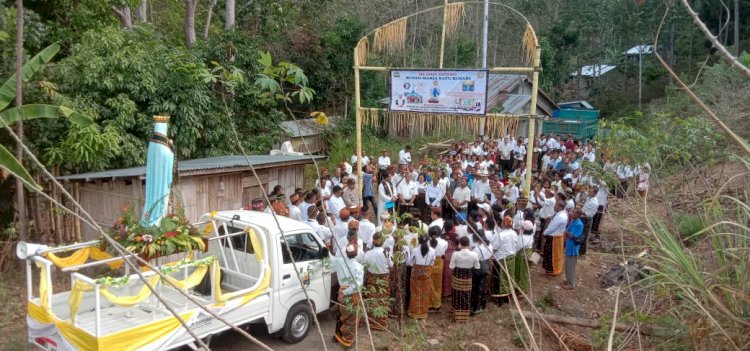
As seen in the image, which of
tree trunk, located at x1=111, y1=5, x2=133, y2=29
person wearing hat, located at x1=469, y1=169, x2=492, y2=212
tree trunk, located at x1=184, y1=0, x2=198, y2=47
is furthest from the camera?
tree trunk, located at x1=184, y1=0, x2=198, y2=47

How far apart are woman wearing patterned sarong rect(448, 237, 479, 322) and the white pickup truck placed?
1.78 metres

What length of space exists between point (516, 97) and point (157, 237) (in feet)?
63.6

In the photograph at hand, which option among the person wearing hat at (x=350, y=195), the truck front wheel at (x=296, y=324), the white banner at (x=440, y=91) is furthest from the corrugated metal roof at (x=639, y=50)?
the truck front wheel at (x=296, y=324)

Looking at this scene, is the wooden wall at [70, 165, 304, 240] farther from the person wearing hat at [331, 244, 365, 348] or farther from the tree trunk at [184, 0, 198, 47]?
the tree trunk at [184, 0, 198, 47]

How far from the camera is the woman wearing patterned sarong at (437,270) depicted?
25.5 feet

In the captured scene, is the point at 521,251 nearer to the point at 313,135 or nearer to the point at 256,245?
the point at 256,245

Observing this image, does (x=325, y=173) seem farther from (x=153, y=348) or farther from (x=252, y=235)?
(x=153, y=348)

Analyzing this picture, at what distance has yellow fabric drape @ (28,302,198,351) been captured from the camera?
509cm

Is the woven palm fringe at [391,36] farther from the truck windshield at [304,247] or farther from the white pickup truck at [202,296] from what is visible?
the truck windshield at [304,247]

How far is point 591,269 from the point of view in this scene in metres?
10.1

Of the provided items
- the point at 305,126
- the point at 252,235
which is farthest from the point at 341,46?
the point at 252,235

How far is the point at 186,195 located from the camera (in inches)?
369

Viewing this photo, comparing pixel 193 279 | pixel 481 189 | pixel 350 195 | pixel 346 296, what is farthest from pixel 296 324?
pixel 481 189

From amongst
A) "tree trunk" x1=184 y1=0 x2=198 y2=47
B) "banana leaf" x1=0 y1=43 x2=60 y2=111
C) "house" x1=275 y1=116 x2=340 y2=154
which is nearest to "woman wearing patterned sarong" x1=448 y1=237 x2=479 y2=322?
"banana leaf" x1=0 y1=43 x2=60 y2=111
